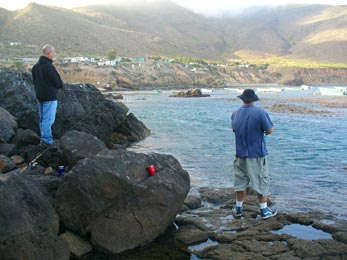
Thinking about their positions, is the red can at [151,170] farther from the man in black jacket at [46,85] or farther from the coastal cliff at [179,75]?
the coastal cliff at [179,75]

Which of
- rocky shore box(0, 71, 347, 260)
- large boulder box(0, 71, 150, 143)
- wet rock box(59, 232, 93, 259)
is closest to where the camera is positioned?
rocky shore box(0, 71, 347, 260)

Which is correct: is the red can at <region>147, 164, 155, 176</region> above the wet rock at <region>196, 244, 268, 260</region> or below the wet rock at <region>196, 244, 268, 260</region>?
above

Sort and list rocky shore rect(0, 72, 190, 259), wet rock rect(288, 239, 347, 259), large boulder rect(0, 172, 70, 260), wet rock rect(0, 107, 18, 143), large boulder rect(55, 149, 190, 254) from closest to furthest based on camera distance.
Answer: large boulder rect(0, 172, 70, 260) < rocky shore rect(0, 72, 190, 259) < wet rock rect(288, 239, 347, 259) < large boulder rect(55, 149, 190, 254) < wet rock rect(0, 107, 18, 143)

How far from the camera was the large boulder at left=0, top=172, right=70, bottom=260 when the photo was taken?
6.04 m

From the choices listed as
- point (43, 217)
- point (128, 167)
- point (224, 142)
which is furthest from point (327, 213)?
point (224, 142)

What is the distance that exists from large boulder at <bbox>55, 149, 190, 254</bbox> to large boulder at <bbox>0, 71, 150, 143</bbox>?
23.7 feet

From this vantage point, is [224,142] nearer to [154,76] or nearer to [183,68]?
[154,76]

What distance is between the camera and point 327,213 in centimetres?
928

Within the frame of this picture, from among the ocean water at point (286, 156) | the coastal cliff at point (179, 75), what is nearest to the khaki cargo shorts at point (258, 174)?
the ocean water at point (286, 156)

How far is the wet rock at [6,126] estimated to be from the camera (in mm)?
12995

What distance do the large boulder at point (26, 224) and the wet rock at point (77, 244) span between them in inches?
9.7

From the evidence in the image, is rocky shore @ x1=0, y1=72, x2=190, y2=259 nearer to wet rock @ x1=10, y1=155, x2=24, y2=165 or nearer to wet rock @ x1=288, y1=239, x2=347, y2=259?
wet rock @ x1=10, y1=155, x2=24, y2=165

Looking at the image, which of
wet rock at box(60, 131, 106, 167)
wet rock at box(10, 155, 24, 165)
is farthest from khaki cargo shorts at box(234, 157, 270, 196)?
wet rock at box(10, 155, 24, 165)

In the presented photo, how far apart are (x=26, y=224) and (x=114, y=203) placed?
1.58 m
